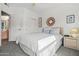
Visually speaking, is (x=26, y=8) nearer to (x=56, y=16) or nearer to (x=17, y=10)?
(x=17, y=10)

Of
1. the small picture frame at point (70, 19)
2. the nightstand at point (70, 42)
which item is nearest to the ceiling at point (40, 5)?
the small picture frame at point (70, 19)

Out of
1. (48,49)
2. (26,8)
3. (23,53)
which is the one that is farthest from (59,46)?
(26,8)

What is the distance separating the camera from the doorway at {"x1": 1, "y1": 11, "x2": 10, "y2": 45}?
1.66 meters

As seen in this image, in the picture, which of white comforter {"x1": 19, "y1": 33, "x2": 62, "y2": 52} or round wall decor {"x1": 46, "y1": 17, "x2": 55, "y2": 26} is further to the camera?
round wall decor {"x1": 46, "y1": 17, "x2": 55, "y2": 26}

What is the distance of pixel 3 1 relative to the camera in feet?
5.48

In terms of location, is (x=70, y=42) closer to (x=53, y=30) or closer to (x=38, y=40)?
(x=53, y=30)

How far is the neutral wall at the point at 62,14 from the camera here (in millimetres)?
1676

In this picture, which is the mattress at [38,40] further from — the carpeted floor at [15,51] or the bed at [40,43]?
the carpeted floor at [15,51]

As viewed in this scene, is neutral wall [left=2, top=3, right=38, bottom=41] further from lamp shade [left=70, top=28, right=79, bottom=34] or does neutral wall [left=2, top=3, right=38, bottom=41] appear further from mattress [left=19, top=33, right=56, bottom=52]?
lamp shade [left=70, top=28, right=79, bottom=34]

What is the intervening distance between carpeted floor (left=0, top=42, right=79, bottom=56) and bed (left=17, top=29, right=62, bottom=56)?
8cm

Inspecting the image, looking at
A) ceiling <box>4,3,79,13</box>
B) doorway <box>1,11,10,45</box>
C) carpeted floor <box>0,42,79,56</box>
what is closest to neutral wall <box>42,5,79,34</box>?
ceiling <box>4,3,79,13</box>

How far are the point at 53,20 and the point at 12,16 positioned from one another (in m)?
0.74

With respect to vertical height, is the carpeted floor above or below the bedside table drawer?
below

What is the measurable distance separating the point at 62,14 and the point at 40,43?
664 mm
